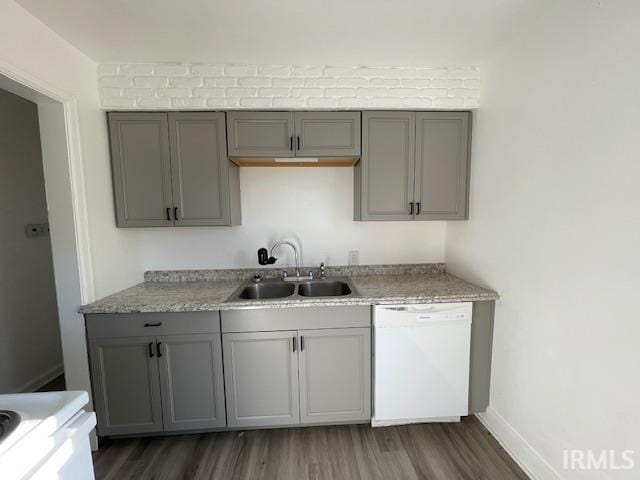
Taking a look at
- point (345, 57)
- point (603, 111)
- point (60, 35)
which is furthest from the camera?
point (345, 57)

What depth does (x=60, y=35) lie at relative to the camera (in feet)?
5.15

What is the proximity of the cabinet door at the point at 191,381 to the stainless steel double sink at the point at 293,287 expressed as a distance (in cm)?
53

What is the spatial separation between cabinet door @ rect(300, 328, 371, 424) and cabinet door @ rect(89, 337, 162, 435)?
0.93 meters

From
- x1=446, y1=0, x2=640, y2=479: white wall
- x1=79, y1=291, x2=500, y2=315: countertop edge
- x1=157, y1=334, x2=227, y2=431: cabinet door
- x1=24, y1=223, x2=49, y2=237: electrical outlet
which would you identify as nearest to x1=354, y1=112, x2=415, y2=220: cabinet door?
x1=446, y1=0, x2=640, y2=479: white wall

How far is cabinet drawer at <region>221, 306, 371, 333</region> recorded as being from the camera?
5.75ft

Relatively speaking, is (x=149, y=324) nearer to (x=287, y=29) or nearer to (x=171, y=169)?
(x=171, y=169)

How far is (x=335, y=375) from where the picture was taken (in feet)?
6.00

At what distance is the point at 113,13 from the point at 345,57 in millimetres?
1256

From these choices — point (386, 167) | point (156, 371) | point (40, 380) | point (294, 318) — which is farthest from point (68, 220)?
point (386, 167)

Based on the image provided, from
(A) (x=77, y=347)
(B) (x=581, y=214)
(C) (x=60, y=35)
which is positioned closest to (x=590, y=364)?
(B) (x=581, y=214)

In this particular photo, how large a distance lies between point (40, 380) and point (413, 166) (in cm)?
352

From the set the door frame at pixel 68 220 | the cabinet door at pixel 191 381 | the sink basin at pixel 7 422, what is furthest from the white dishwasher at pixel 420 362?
the door frame at pixel 68 220

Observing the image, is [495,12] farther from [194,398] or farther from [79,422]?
[194,398]

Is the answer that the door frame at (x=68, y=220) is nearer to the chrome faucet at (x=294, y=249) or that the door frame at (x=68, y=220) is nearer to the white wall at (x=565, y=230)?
the chrome faucet at (x=294, y=249)
